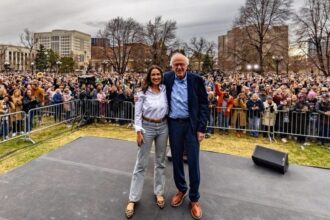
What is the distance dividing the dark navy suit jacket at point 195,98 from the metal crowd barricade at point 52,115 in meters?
5.45

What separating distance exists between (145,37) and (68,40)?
89398mm

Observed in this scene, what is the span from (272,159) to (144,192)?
2.45 m

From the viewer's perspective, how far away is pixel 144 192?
389 centimetres

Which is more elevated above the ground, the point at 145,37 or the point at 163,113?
the point at 145,37

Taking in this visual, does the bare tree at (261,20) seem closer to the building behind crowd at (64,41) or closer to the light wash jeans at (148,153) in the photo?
the light wash jeans at (148,153)

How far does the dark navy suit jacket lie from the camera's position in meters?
3.25

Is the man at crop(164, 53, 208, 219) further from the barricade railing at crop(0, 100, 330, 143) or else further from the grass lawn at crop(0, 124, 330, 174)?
the barricade railing at crop(0, 100, 330, 143)

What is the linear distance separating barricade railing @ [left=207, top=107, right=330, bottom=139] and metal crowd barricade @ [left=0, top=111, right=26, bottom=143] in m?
5.41

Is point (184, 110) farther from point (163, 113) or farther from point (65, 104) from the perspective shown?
point (65, 104)

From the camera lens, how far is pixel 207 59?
5988 centimetres

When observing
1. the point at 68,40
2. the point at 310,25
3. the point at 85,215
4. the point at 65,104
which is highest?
the point at 68,40

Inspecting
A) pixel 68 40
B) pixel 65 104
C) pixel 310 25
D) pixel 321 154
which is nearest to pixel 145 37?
pixel 310 25

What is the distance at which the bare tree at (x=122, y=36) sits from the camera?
50438 millimetres

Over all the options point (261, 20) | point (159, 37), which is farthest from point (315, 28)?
point (159, 37)
